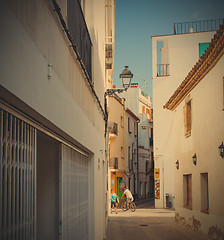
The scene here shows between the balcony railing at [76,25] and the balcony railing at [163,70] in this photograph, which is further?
the balcony railing at [163,70]

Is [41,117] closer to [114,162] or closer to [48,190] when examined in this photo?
[48,190]

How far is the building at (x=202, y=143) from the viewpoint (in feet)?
43.4

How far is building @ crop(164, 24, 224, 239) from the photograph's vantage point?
1324 centimetres

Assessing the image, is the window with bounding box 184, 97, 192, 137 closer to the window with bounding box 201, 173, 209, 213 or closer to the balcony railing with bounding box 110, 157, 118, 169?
the window with bounding box 201, 173, 209, 213

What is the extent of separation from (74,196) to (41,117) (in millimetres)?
3487

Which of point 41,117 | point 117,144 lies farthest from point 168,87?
point 41,117

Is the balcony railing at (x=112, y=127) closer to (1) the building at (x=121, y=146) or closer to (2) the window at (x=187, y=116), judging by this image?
(1) the building at (x=121, y=146)

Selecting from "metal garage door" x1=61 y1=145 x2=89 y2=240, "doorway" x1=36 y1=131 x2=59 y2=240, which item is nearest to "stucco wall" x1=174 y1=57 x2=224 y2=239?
"metal garage door" x1=61 y1=145 x2=89 y2=240

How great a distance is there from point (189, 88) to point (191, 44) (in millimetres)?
18081

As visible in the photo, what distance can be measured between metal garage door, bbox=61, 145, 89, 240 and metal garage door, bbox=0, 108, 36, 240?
6.29 feet

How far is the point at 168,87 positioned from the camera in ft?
112

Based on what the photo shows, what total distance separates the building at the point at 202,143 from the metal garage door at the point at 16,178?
8976 mm

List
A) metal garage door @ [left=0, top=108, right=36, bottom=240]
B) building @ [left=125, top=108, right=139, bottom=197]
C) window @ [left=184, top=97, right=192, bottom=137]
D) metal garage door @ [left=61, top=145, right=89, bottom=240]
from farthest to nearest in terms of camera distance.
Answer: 1. building @ [left=125, top=108, right=139, bottom=197]
2. window @ [left=184, top=97, right=192, bottom=137]
3. metal garage door @ [left=61, top=145, right=89, bottom=240]
4. metal garage door @ [left=0, top=108, right=36, bottom=240]

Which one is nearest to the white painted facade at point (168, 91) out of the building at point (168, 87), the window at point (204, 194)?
the building at point (168, 87)
